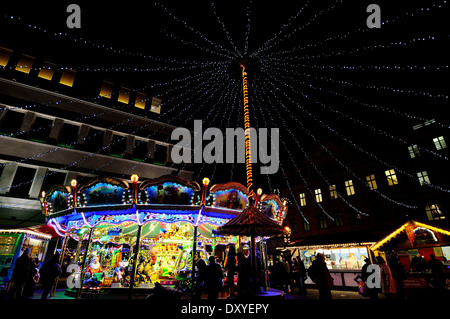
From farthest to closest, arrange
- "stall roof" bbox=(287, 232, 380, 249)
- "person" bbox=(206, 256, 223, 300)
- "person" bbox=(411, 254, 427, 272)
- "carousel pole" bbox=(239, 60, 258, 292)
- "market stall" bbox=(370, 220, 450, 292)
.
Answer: "stall roof" bbox=(287, 232, 380, 249)
"person" bbox=(411, 254, 427, 272)
"market stall" bbox=(370, 220, 450, 292)
"person" bbox=(206, 256, 223, 300)
"carousel pole" bbox=(239, 60, 258, 292)

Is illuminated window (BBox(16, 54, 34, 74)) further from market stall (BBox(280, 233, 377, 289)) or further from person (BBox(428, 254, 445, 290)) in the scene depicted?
person (BBox(428, 254, 445, 290))

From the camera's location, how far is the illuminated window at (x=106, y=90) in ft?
65.5

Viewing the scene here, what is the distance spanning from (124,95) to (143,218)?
14.8m

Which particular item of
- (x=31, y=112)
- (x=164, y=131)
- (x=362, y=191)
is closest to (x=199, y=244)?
(x=164, y=131)

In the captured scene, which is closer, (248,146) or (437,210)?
(248,146)

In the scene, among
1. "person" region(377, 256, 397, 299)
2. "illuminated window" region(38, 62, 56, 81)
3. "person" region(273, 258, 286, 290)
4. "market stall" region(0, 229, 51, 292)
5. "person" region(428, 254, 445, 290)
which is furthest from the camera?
"illuminated window" region(38, 62, 56, 81)

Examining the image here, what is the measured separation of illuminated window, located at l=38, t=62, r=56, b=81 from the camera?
1764 centimetres

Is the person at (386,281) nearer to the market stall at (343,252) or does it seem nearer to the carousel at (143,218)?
the carousel at (143,218)

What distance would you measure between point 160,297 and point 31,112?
1791cm

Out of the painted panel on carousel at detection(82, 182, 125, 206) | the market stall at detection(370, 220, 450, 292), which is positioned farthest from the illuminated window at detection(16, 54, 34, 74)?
the market stall at detection(370, 220, 450, 292)

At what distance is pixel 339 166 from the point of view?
26156mm

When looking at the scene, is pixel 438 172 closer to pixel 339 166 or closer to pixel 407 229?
pixel 339 166

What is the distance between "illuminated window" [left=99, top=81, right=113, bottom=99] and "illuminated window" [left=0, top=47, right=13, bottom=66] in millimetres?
6046

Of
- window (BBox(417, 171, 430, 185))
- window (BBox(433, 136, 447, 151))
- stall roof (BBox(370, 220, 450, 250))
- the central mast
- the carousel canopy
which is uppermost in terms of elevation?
window (BBox(433, 136, 447, 151))
